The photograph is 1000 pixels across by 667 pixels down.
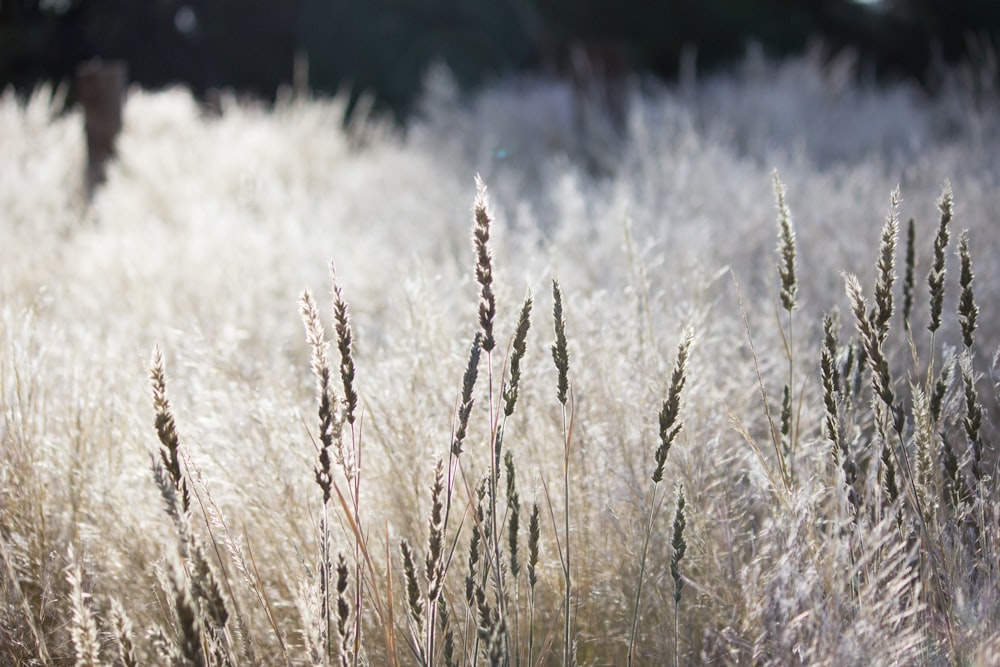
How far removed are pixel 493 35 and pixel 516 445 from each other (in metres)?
11.1

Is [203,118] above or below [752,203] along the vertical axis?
above

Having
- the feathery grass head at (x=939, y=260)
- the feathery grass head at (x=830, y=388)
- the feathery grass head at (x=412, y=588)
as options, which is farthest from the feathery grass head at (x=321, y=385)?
the feathery grass head at (x=939, y=260)

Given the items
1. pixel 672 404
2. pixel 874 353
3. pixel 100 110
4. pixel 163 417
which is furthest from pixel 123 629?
pixel 100 110

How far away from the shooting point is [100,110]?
528 cm

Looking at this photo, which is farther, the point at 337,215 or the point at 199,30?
the point at 199,30

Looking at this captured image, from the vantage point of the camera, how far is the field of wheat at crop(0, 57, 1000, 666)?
3.74 feet

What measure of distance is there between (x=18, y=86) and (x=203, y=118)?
373 cm

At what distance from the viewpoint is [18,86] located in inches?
376

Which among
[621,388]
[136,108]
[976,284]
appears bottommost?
[621,388]

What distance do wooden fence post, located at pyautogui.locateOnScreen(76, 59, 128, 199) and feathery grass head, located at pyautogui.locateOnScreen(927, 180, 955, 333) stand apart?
4952 mm

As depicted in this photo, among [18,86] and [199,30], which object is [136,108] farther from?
[199,30]

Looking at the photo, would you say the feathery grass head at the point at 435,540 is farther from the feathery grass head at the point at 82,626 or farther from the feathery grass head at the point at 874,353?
the feathery grass head at the point at 874,353

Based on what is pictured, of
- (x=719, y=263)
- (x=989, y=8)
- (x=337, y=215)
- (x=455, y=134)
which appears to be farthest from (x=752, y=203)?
(x=989, y=8)

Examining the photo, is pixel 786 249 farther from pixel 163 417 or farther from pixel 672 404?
pixel 163 417
